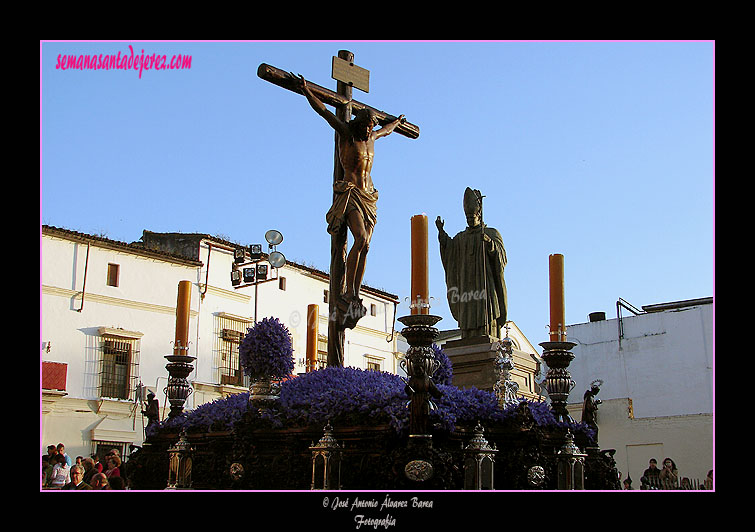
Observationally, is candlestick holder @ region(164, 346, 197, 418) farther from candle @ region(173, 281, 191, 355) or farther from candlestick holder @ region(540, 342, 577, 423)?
candlestick holder @ region(540, 342, 577, 423)

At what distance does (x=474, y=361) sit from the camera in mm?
7324

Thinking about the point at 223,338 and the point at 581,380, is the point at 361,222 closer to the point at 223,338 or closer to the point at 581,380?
the point at 223,338

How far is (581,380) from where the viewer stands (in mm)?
25094

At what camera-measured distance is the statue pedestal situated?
7164 mm

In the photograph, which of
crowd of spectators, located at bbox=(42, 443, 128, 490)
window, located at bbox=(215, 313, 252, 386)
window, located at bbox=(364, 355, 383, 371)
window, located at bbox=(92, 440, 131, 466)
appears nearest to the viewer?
crowd of spectators, located at bbox=(42, 443, 128, 490)

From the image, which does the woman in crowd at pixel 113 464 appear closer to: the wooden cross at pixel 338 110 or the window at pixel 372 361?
the wooden cross at pixel 338 110

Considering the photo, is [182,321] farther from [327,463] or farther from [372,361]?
[372,361]

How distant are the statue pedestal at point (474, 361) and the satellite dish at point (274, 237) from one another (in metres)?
7.35

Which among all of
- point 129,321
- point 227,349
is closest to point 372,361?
point 227,349

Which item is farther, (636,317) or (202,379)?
(636,317)

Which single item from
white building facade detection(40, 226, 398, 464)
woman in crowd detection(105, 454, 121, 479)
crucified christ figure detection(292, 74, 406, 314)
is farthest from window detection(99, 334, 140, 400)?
crucified christ figure detection(292, 74, 406, 314)

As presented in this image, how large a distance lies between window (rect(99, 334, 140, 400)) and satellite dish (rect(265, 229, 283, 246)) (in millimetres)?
7862
